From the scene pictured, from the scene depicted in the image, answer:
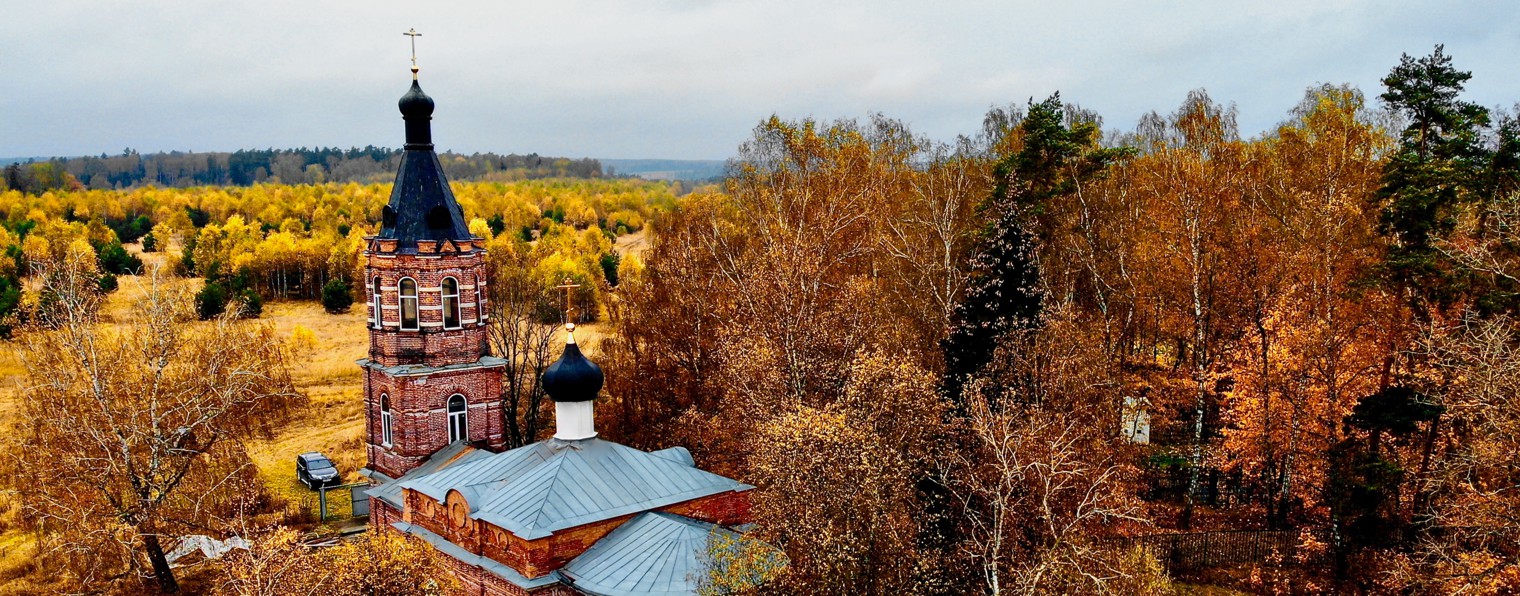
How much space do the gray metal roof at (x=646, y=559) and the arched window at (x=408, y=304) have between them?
8.32 m

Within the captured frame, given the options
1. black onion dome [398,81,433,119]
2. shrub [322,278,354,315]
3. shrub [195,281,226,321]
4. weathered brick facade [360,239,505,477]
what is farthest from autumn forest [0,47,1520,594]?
shrub [322,278,354,315]

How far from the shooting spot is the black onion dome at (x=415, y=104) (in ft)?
74.0

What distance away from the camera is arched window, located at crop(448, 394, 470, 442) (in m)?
23.3

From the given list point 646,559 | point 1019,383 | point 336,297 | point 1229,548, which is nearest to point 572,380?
point 646,559

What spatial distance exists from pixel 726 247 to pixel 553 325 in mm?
10811

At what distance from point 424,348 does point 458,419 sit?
1.97 meters

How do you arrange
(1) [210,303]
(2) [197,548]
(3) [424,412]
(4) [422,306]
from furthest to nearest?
(1) [210,303] < (2) [197,548] < (3) [424,412] < (4) [422,306]

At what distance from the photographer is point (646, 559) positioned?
16.3 m


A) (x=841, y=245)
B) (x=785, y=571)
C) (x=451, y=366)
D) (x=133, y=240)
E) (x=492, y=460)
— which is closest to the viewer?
(x=785, y=571)

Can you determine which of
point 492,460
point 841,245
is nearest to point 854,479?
point 492,460

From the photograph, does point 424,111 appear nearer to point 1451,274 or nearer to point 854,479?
point 854,479

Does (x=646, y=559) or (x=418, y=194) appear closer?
(x=646, y=559)

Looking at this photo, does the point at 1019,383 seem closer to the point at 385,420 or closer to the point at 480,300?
the point at 480,300

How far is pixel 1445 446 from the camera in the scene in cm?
1973
